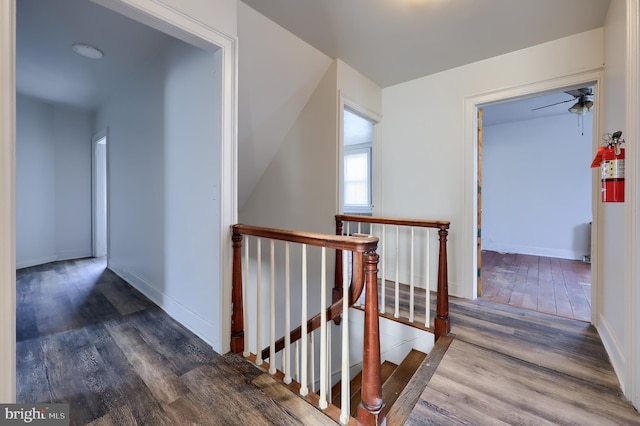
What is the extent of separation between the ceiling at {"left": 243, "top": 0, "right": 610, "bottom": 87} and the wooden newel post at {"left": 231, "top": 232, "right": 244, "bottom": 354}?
1.71 metres

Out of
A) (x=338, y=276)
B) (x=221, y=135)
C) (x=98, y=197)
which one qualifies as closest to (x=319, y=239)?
(x=221, y=135)

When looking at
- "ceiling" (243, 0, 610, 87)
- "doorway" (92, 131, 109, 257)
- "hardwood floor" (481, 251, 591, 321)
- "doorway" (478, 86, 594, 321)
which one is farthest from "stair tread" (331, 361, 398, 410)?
"doorway" (92, 131, 109, 257)

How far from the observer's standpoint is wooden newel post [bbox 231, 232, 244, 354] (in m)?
1.75

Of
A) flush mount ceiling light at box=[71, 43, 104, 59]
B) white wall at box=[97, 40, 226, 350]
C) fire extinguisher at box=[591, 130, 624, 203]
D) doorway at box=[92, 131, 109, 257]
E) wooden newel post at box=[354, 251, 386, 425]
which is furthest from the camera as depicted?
doorway at box=[92, 131, 109, 257]

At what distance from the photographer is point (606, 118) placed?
1925 millimetres

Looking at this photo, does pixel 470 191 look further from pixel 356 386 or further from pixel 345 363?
pixel 356 386

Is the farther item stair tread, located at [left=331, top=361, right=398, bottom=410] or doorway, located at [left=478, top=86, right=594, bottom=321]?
doorway, located at [left=478, top=86, right=594, bottom=321]

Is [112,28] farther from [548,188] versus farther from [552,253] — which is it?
[552,253]

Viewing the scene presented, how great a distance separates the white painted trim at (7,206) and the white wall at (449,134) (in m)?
2.99

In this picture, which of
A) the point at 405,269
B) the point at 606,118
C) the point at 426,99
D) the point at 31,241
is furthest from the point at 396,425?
the point at 31,241

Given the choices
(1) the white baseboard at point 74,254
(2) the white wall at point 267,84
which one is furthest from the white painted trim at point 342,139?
(1) the white baseboard at point 74,254

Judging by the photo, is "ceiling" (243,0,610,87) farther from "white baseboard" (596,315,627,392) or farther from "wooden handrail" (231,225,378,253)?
"white baseboard" (596,315,627,392)

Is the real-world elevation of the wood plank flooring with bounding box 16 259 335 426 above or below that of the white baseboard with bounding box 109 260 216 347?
below

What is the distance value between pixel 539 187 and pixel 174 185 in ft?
18.9
